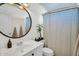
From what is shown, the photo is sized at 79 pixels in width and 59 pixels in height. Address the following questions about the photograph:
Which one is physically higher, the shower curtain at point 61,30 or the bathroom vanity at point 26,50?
the shower curtain at point 61,30

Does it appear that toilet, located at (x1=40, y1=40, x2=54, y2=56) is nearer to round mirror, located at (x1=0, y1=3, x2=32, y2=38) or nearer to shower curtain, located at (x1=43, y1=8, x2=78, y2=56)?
shower curtain, located at (x1=43, y1=8, x2=78, y2=56)

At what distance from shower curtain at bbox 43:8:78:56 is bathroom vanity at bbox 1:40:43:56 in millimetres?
129

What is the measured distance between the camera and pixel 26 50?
1244mm

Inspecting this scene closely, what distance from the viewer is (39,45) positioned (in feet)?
4.19

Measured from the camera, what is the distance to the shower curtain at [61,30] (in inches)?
47.9

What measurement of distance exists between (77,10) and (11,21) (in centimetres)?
79

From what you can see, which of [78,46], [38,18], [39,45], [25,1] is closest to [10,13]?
[25,1]

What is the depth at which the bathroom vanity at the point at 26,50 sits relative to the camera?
1.21 m

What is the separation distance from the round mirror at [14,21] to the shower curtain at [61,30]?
234 mm

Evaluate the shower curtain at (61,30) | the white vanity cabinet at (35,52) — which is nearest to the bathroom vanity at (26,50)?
the white vanity cabinet at (35,52)

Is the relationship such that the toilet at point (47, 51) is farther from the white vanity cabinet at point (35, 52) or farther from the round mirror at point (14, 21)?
the round mirror at point (14, 21)

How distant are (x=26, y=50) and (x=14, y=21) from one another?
0.38 meters

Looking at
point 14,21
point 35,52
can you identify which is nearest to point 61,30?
point 35,52

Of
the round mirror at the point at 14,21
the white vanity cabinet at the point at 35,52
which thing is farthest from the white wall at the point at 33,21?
the white vanity cabinet at the point at 35,52
